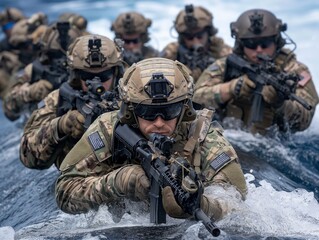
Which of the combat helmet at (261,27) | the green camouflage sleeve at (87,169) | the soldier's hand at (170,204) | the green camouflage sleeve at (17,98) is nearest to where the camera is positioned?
the soldier's hand at (170,204)

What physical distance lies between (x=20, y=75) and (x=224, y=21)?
9731 mm

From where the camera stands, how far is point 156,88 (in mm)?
8219

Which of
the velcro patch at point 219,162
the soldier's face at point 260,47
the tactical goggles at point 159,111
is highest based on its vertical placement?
the tactical goggles at point 159,111

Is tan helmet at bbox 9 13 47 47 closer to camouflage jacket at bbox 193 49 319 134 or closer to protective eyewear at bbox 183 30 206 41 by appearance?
protective eyewear at bbox 183 30 206 41

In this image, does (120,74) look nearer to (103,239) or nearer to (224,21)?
(103,239)

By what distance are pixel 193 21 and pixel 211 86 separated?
239cm

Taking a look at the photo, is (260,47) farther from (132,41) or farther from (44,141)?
(132,41)

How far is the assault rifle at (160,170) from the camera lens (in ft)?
24.6

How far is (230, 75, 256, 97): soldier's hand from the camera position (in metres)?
12.9

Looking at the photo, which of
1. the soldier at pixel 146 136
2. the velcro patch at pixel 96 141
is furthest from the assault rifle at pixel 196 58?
the velcro patch at pixel 96 141

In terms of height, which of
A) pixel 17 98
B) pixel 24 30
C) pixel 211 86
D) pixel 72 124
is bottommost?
pixel 24 30

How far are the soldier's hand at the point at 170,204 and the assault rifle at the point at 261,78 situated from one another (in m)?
4.32

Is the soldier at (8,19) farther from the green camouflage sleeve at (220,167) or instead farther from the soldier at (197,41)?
the green camouflage sleeve at (220,167)

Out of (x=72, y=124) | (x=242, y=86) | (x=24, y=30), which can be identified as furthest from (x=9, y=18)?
(x=72, y=124)
